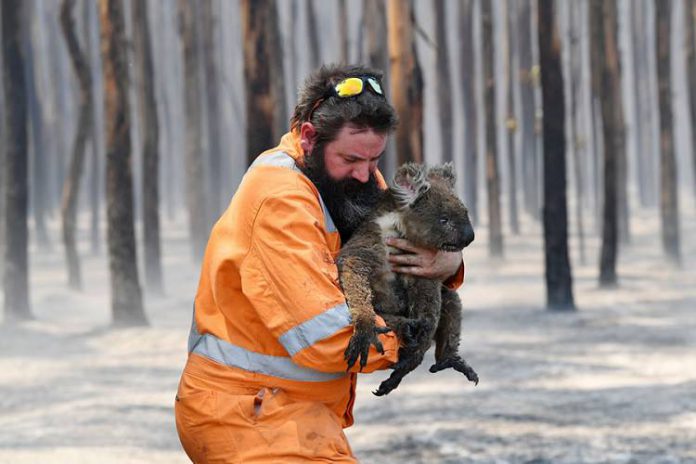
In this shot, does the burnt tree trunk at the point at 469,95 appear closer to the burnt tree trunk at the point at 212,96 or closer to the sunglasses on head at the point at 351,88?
A: the burnt tree trunk at the point at 212,96

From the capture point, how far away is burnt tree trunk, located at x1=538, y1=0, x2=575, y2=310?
13.2 meters

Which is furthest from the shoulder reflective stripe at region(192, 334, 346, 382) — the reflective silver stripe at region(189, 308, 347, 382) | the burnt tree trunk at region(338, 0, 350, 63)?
the burnt tree trunk at region(338, 0, 350, 63)

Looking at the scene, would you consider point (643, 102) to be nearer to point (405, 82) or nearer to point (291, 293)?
point (405, 82)

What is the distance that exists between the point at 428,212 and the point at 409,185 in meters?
0.08

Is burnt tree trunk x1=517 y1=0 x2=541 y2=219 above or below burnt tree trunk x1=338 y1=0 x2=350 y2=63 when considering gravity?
below

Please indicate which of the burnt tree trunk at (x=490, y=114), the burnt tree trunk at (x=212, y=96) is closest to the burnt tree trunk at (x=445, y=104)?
the burnt tree trunk at (x=490, y=114)

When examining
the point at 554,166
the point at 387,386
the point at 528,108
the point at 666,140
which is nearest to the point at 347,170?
the point at 387,386

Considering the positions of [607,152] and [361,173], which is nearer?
[361,173]

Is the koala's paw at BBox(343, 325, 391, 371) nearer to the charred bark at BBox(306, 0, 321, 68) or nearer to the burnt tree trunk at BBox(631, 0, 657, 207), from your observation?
the charred bark at BBox(306, 0, 321, 68)

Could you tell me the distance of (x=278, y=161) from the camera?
9.81ft

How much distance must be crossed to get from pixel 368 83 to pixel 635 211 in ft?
97.9

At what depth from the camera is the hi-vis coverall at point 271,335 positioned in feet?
9.16

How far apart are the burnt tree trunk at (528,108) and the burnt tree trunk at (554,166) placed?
960 cm

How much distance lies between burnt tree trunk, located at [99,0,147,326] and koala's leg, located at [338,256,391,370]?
1030 cm
